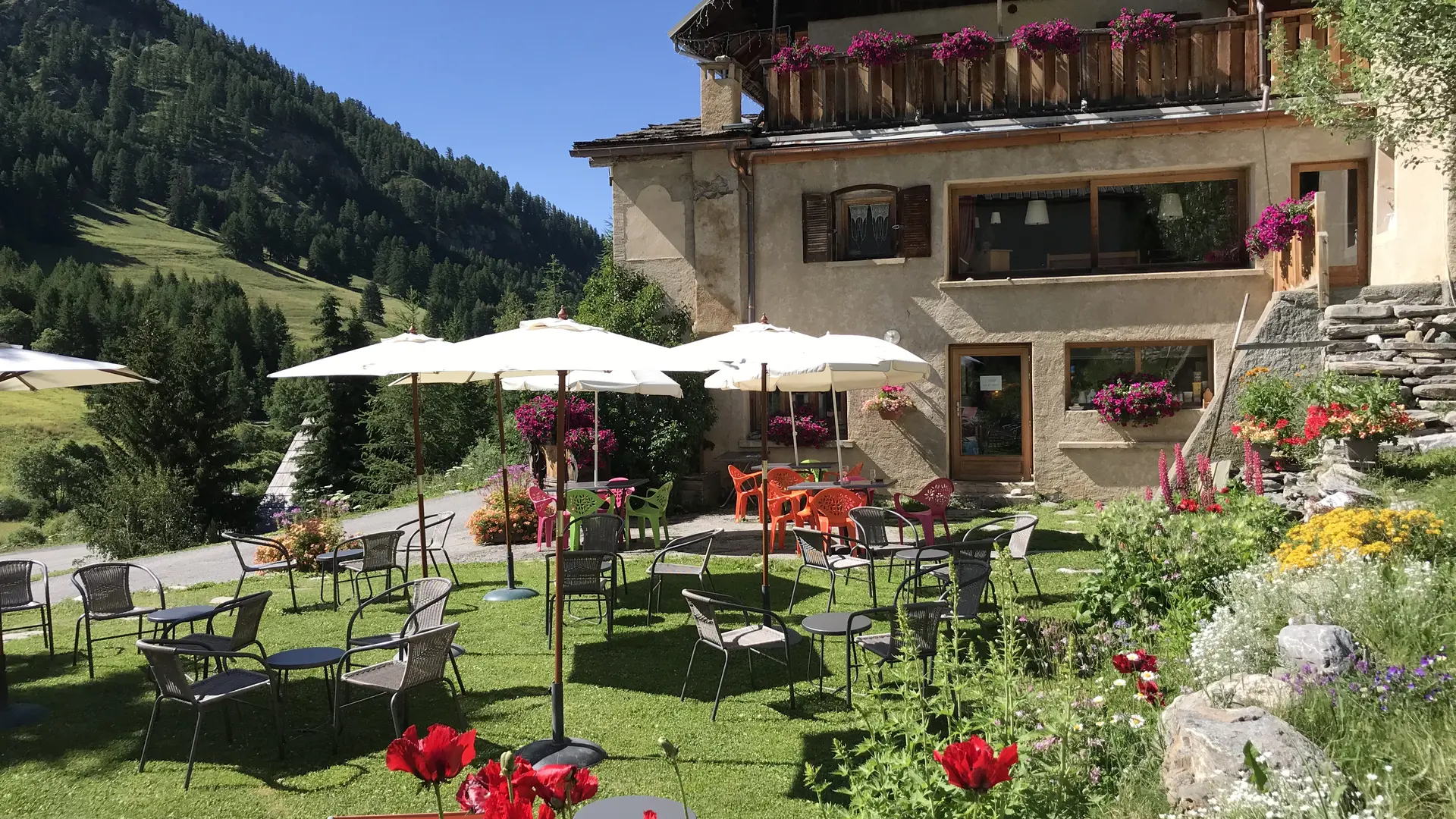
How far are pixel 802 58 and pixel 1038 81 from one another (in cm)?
372

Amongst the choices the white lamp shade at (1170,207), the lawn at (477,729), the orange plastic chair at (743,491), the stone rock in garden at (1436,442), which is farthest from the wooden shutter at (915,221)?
the lawn at (477,729)

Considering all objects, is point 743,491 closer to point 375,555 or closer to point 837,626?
point 375,555

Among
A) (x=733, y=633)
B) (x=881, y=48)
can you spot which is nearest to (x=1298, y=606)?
(x=733, y=633)

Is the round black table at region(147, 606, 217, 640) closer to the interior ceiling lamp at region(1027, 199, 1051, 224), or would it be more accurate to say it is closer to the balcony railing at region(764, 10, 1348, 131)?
the balcony railing at region(764, 10, 1348, 131)

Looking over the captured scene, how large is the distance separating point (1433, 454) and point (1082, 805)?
26.8 feet

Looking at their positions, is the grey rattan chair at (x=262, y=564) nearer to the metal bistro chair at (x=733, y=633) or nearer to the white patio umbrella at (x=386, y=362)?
the white patio umbrella at (x=386, y=362)

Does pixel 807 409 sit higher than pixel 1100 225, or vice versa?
pixel 1100 225

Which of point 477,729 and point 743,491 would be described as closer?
point 477,729

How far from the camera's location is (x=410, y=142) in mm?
173875

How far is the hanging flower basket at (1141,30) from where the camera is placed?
1372cm

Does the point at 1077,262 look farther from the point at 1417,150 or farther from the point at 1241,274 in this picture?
the point at 1417,150

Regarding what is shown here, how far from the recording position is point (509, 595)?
30.5ft

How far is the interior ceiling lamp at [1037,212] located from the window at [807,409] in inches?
159

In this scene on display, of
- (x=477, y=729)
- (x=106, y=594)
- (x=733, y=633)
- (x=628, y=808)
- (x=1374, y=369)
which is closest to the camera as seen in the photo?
(x=628, y=808)
